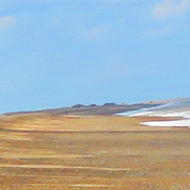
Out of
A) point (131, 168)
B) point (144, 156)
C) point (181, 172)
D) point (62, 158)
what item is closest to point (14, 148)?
point (62, 158)

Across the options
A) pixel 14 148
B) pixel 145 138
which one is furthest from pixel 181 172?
pixel 145 138

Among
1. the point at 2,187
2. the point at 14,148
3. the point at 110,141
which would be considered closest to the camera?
the point at 2,187

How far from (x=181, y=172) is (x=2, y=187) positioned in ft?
14.6

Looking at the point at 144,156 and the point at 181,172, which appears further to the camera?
the point at 144,156

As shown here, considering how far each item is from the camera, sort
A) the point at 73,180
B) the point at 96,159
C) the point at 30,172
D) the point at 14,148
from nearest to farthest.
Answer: the point at 73,180 → the point at 30,172 → the point at 96,159 → the point at 14,148

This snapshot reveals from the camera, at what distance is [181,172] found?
15.0m

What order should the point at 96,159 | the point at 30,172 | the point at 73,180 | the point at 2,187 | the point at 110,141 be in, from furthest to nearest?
the point at 110,141 < the point at 96,159 < the point at 30,172 < the point at 73,180 < the point at 2,187

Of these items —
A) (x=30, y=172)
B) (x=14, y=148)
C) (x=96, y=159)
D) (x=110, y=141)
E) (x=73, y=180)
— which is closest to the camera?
(x=73, y=180)

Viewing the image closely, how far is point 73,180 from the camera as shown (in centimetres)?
1420

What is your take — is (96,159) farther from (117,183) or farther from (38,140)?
(38,140)

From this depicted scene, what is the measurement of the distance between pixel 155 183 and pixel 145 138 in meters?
11.1

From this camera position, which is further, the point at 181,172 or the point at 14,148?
the point at 14,148

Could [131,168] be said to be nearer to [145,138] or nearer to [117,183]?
[117,183]

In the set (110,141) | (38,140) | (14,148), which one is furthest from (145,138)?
(14,148)
